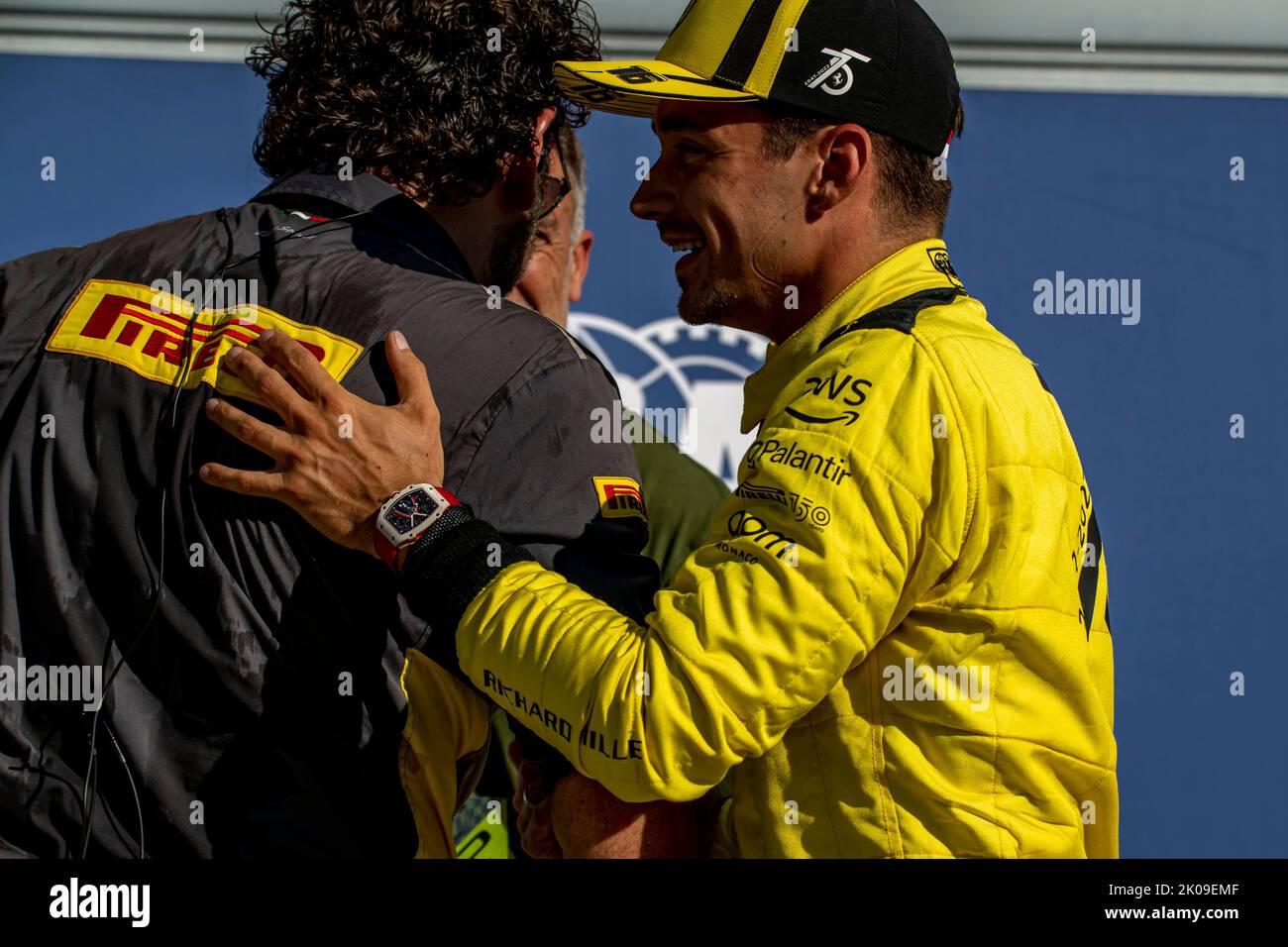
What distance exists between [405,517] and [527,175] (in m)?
0.59

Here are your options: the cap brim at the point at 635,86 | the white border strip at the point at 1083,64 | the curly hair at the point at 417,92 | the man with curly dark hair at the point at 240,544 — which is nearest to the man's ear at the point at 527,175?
the curly hair at the point at 417,92

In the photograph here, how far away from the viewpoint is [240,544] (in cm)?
120

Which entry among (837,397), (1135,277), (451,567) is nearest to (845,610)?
(837,397)

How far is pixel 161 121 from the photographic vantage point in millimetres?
2764

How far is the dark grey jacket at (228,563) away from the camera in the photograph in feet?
3.91

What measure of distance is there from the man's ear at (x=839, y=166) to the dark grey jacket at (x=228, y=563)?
1.01ft

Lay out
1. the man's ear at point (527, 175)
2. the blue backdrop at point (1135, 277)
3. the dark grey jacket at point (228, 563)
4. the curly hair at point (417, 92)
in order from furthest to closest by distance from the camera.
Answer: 1. the blue backdrop at point (1135, 277)
2. the man's ear at point (527, 175)
3. the curly hair at point (417, 92)
4. the dark grey jacket at point (228, 563)

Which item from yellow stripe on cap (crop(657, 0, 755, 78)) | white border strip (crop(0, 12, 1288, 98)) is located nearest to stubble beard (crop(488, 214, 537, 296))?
yellow stripe on cap (crop(657, 0, 755, 78))

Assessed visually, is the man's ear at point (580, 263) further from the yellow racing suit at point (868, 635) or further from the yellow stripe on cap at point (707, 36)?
the yellow racing suit at point (868, 635)

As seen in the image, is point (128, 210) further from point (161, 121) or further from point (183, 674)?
point (183, 674)

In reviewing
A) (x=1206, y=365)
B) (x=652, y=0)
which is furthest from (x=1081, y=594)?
(x=652, y=0)

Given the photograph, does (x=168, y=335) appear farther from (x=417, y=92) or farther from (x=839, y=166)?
(x=839, y=166)

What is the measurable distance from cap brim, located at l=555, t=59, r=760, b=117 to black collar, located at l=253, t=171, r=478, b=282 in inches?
8.5

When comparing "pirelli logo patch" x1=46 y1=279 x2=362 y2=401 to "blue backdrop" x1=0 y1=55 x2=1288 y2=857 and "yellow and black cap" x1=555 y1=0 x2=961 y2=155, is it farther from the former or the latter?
"blue backdrop" x1=0 y1=55 x2=1288 y2=857
